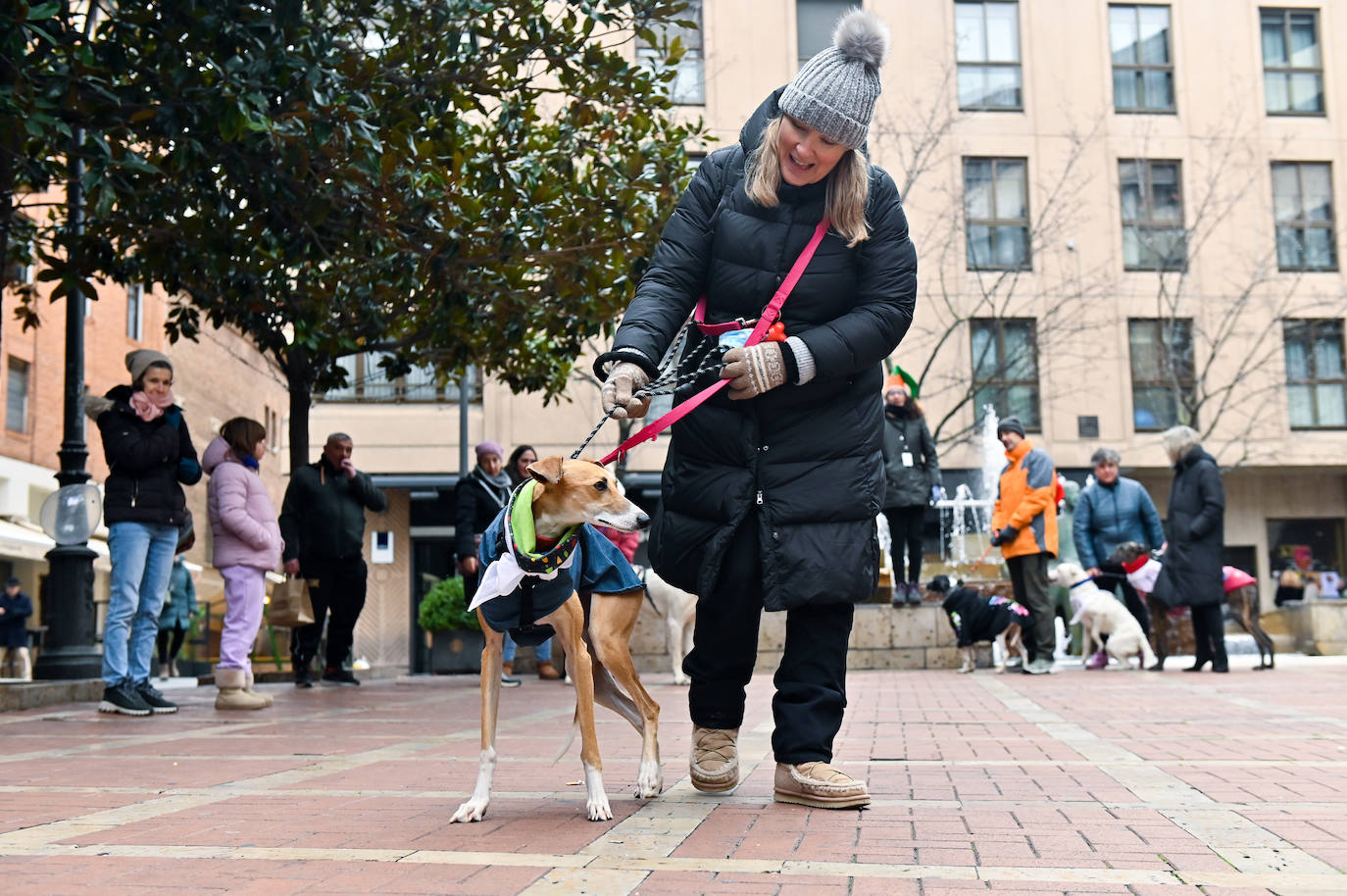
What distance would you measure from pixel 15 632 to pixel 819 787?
733 inches

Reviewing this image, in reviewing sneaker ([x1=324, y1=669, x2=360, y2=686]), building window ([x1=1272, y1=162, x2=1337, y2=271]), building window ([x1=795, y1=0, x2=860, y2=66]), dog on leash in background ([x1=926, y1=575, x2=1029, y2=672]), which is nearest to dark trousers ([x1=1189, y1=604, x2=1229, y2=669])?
dog on leash in background ([x1=926, y1=575, x2=1029, y2=672])

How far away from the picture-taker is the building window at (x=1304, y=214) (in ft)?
101

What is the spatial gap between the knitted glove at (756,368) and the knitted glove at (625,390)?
0.86 ft

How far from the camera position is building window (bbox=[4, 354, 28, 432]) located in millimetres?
28922

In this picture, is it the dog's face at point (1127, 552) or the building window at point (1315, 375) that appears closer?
the dog's face at point (1127, 552)

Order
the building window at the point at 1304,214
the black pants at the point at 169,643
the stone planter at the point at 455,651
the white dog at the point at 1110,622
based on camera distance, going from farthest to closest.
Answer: the building window at the point at 1304,214 < the black pants at the point at 169,643 < the stone planter at the point at 455,651 < the white dog at the point at 1110,622

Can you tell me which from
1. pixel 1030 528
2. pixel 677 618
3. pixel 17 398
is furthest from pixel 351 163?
pixel 17 398

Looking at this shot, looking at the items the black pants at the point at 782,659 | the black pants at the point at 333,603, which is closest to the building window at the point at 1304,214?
the black pants at the point at 333,603

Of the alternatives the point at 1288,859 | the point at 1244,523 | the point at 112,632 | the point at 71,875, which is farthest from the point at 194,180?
the point at 1244,523

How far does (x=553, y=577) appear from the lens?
4285 millimetres

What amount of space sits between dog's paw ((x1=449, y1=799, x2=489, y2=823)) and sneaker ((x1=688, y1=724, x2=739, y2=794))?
2.70 feet

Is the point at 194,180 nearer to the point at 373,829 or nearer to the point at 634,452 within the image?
the point at 373,829

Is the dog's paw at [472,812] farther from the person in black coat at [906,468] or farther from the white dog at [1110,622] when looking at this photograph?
the white dog at [1110,622]

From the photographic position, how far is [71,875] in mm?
3383
